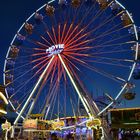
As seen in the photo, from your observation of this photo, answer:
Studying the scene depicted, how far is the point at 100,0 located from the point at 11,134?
13691 millimetres

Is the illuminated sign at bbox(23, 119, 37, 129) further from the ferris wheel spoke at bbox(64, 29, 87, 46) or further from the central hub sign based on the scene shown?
the ferris wheel spoke at bbox(64, 29, 87, 46)

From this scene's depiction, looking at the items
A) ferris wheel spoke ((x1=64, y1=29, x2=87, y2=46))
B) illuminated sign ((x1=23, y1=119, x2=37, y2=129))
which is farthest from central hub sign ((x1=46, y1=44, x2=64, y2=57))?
illuminated sign ((x1=23, y1=119, x2=37, y2=129))

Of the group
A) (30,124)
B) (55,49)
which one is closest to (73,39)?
(55,49)

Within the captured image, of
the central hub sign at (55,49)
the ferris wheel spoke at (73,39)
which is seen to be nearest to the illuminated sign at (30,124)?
the central hub sign at (55,49)

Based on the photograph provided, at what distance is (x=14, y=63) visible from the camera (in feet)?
86.0

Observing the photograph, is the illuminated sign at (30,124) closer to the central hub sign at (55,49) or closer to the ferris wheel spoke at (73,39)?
the central hub sign at (55,49)

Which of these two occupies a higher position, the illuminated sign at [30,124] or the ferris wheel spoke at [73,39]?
the ferris wheel spoke at [73,39]

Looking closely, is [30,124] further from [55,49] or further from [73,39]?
[73,39]

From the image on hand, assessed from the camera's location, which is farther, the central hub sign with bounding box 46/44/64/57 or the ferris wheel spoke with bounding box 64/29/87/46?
the central hub sign with bounding box 46/44/64/57

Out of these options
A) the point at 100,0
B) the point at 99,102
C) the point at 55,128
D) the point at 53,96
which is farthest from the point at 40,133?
the point at 99,102

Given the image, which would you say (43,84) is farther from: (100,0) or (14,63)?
(100,0)

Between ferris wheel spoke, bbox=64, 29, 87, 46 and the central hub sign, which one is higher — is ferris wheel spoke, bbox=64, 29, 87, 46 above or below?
above

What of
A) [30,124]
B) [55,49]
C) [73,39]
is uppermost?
[73,39]

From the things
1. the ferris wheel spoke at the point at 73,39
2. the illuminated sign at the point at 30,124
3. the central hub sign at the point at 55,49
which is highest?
the ferris wheel spoke at the point at 73,39
